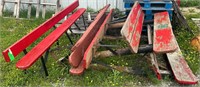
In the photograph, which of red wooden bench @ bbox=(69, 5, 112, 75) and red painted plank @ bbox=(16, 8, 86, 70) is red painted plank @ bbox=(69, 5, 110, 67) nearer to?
red wooden bench @ bbox=(69, 5, 112, 75)

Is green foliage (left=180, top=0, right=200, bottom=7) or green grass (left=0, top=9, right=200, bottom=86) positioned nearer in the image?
green grass (left=0, top=9, right=200, bottom=86)

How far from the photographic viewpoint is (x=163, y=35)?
14.0ft

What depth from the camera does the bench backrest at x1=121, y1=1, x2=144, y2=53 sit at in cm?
371

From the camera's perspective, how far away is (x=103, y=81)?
3963 millimetres

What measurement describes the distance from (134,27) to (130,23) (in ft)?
0.69

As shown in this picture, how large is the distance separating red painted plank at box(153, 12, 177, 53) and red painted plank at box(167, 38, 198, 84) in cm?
41

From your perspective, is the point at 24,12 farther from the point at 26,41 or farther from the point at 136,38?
the point at 136,38

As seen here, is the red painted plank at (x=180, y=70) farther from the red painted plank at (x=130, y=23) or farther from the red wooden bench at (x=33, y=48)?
the red wooden bench at (x=33, y=48)

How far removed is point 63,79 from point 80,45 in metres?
0.66

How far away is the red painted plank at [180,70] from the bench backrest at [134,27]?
0.67 metres

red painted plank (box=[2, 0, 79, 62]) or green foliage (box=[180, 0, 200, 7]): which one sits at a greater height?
green foliage (box=[180, 0, 200, 7])

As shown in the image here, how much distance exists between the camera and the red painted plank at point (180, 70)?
148 inches

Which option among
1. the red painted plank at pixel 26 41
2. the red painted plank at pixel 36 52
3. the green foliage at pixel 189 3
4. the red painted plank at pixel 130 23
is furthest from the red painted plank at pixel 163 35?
the green foliage at pixel 189 3

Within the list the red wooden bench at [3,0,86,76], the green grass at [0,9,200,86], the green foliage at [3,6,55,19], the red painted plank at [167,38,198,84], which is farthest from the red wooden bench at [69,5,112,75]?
the green foliage at [3,6,55,19]
